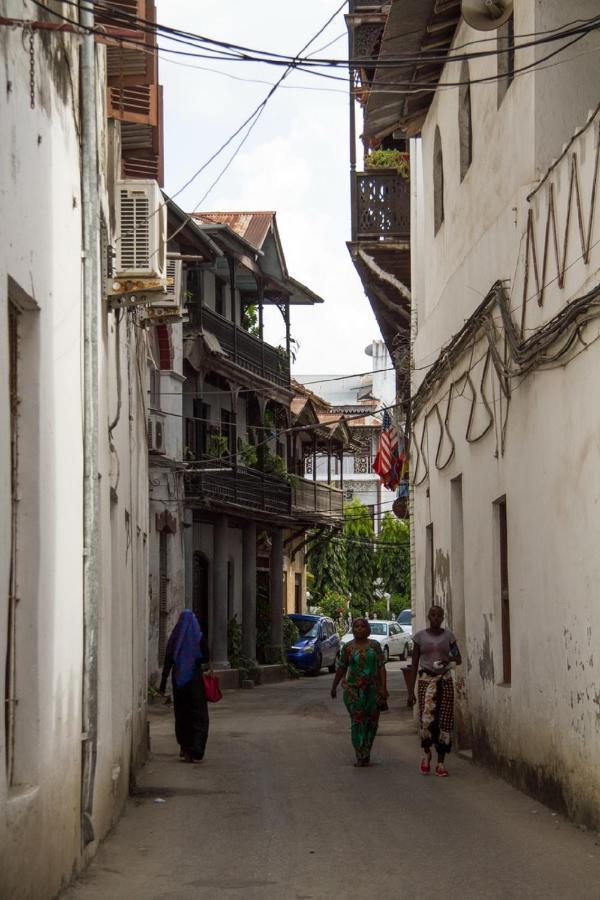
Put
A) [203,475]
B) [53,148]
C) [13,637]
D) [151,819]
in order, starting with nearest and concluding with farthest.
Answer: [13,637] < [53,148] < [151,819] < [203,475]

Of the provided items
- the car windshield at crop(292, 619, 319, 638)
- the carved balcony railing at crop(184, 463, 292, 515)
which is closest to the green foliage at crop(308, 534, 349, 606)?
the car windshield at crop(292, 619, 319, 638)

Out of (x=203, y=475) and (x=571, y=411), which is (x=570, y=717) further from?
(x=203, y=475)

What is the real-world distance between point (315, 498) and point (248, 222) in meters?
8.51

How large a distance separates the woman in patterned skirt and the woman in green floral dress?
0.68m

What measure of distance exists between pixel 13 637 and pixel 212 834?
389 centimetres

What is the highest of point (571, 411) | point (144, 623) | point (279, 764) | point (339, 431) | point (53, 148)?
point (339, 431)

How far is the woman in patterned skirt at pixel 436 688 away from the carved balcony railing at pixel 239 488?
1704 cm

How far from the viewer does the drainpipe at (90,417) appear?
29.5 feet

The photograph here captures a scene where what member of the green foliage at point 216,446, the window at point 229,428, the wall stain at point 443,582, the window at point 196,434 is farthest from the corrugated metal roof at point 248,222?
the wall stain at point 443,582

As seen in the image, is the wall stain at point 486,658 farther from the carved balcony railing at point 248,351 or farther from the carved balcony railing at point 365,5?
the carved balcony railing at point 248,351

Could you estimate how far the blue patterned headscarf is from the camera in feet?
52.3

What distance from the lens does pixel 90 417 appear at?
936 centimetres

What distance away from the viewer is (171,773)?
14.9 m

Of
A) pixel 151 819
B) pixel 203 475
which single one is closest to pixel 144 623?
pixel 151 819
